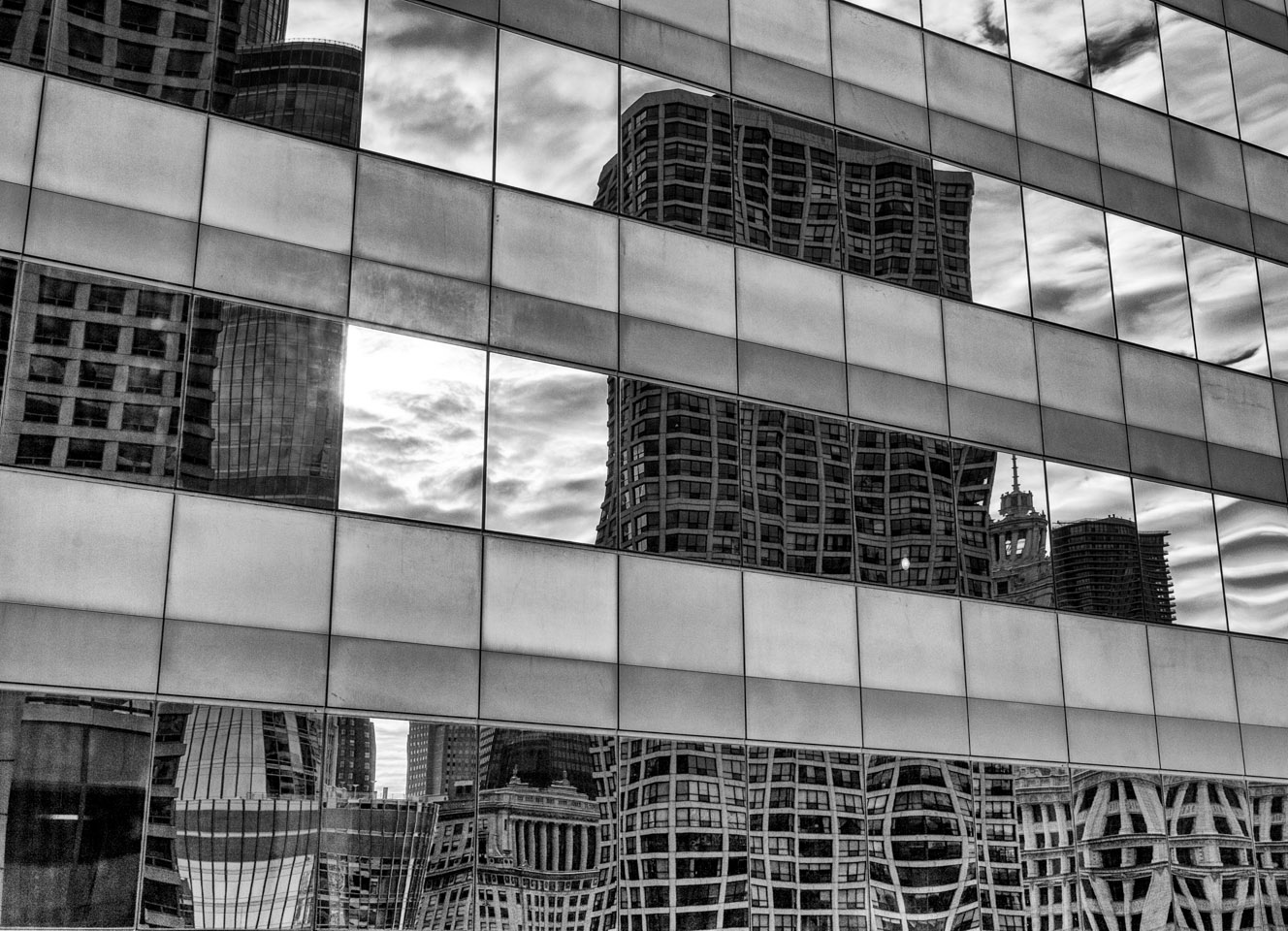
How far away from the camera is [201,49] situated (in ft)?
60.5

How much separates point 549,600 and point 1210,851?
1397cm

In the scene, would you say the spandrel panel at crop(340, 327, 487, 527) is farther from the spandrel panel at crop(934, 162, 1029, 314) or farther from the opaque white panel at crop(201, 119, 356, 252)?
the spandrel panel at crop(934, 162, 1029, 314)

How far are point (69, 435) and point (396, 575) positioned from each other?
460cm

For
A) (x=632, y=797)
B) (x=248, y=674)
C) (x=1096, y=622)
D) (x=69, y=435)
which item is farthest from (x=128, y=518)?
(x=1096, y=622)

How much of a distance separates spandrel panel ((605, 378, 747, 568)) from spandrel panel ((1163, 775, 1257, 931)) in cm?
972

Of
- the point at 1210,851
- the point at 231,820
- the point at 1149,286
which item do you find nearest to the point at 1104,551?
the point at 1210,851

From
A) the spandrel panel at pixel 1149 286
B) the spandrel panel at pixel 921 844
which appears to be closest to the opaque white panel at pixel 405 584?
the spandrel panel at pixel 921 844

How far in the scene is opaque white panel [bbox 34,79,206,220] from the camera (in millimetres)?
17206

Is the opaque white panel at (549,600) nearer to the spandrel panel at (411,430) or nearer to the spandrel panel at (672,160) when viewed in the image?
the spandrel panel at (411,430)

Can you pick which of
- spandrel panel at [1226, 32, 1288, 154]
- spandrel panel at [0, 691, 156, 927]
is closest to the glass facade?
spandrel panel at [0, 691, 156, 927]

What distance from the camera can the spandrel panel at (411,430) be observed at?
1836cm

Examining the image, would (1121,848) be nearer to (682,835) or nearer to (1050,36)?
(682,835)

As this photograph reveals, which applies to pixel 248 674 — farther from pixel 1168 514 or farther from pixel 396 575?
pixel 1168 514

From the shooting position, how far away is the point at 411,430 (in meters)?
18.8
